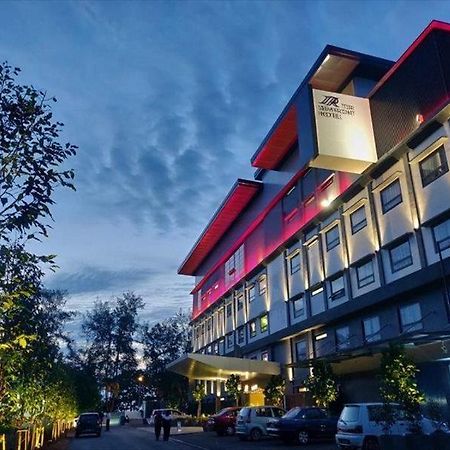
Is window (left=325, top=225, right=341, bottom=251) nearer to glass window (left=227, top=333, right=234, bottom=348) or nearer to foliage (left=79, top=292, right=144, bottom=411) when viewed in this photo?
glass window (left=227, top=333, right=234, bottom=348)

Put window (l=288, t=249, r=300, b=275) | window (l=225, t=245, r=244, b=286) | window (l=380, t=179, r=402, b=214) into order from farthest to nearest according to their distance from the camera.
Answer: window (l=225, t=245, r=244, b=286) < window (l=288, t=249, r=300, b=275) < window (l=380, t=179, r=402, b=214)

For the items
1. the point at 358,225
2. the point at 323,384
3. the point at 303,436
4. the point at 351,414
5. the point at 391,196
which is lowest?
the point at 303,436

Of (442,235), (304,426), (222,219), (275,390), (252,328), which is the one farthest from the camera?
(222,219)

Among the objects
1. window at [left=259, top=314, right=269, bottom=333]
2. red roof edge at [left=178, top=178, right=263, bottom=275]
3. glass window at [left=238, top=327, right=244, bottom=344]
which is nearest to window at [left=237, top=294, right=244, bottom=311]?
glass window at [left=238, top=327, right=244, bottom=344]

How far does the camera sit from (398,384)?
16109 mm

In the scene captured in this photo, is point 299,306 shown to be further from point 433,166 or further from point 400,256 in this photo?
point 433,166

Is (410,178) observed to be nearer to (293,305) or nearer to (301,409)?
(301,409)

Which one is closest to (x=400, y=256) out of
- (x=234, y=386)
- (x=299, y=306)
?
(x=299, y=306)

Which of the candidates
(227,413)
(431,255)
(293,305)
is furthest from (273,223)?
(431,255)

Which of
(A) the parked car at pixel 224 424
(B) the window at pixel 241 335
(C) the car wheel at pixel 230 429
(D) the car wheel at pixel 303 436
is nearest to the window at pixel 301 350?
(A) the parked car at pixel 224 424

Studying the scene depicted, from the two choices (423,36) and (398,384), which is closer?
(398,384)

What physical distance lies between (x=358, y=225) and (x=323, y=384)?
9.29 m

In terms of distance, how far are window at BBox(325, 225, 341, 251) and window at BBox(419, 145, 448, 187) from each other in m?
8.15

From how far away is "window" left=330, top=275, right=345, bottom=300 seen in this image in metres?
30.1
